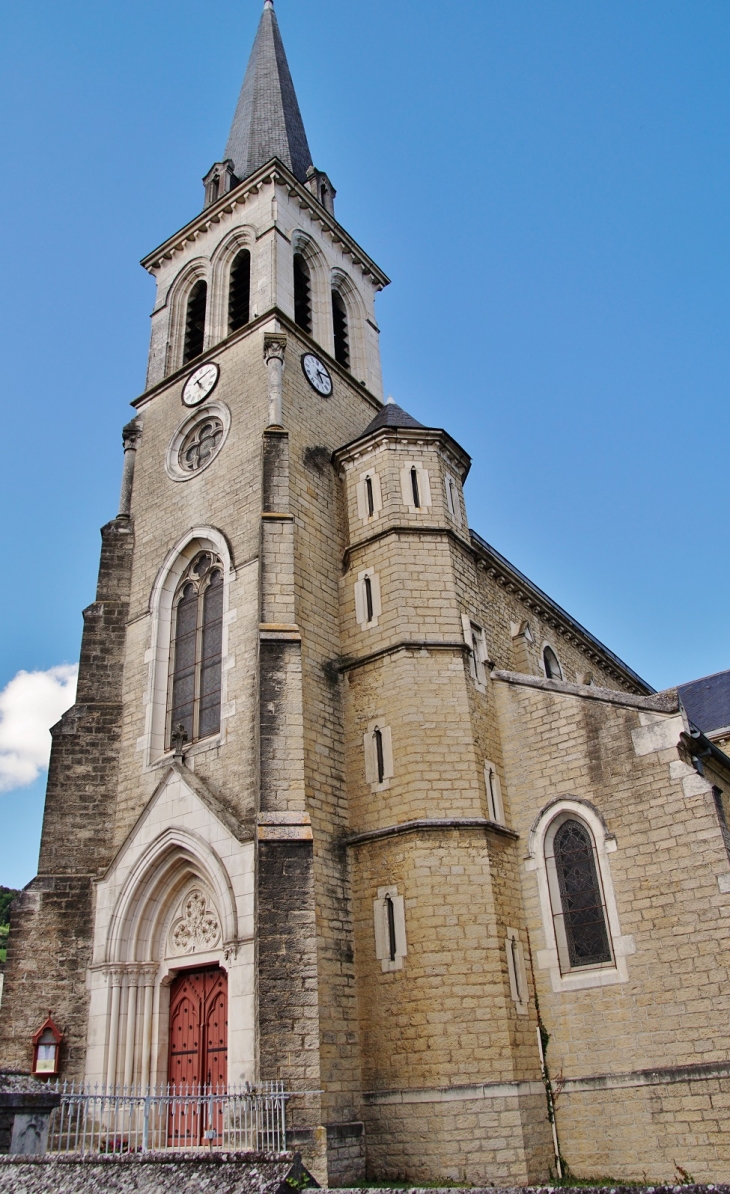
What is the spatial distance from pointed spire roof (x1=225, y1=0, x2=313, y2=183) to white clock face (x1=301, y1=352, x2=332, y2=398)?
24.3 ft

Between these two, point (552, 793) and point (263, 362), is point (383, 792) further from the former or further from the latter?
point (263, 362)

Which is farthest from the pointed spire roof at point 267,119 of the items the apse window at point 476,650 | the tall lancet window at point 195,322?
the apse window at point 476,650

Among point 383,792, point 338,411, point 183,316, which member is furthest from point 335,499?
point 183,316

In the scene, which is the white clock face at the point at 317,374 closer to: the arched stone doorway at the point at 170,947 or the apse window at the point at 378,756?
the apse window at the point at 378,756

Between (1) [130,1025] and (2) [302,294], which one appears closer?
(1) [130,1025]

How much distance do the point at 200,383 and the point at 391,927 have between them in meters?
11.8

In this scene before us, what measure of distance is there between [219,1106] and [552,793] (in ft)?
21.0

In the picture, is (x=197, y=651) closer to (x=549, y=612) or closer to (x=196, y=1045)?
(x=196, y=1045)

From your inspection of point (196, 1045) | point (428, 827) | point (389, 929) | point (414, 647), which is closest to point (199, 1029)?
point (196, 1045)

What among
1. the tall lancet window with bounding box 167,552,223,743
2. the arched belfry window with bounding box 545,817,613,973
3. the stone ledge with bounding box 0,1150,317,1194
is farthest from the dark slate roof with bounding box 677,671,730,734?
the stone ledge with bounding box 0,1150,317,1194

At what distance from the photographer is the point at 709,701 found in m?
24.2

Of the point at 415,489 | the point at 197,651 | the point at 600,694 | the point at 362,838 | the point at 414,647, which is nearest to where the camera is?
the point at 362,838

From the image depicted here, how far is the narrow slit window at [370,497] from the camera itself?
16.0 metres

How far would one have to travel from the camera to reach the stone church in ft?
37.0
